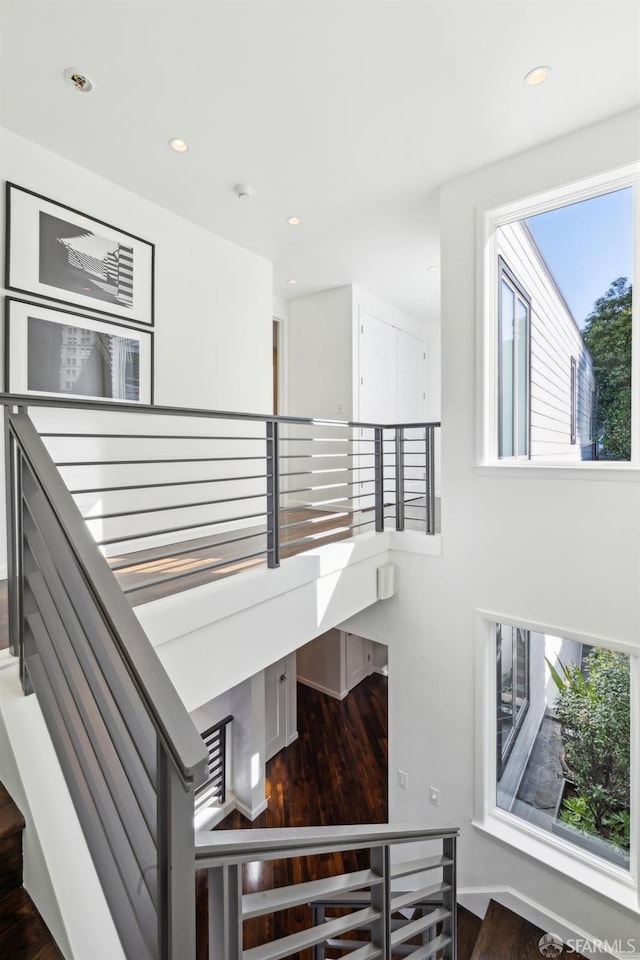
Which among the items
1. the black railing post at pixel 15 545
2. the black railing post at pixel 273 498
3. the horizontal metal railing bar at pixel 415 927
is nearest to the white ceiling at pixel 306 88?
the black railing post at pixel 273 498

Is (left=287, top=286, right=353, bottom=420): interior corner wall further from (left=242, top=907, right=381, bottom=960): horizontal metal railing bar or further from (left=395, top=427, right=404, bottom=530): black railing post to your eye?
(left=242, top=907, right=381, bottom=960): horizontal metal railing bar

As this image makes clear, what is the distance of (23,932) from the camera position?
91 cm

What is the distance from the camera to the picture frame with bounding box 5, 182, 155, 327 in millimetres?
2467

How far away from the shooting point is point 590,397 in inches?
108

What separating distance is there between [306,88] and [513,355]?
1.93m

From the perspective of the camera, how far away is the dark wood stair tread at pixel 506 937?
99.0 inches

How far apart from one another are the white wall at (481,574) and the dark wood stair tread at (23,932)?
2.70 metres

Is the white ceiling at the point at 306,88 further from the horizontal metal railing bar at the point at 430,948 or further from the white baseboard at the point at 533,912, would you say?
the white baseboard at the point at 533,912

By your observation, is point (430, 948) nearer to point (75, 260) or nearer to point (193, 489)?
point (193, 489)

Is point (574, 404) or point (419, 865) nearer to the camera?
point (419, 865)

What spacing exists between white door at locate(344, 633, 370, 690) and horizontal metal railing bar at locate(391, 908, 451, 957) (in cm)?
509

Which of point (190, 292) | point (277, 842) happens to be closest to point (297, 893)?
point (277, 842)

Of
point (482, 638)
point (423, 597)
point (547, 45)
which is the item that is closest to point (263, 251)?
point (547, 45)

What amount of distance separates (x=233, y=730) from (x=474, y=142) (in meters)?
5.51
